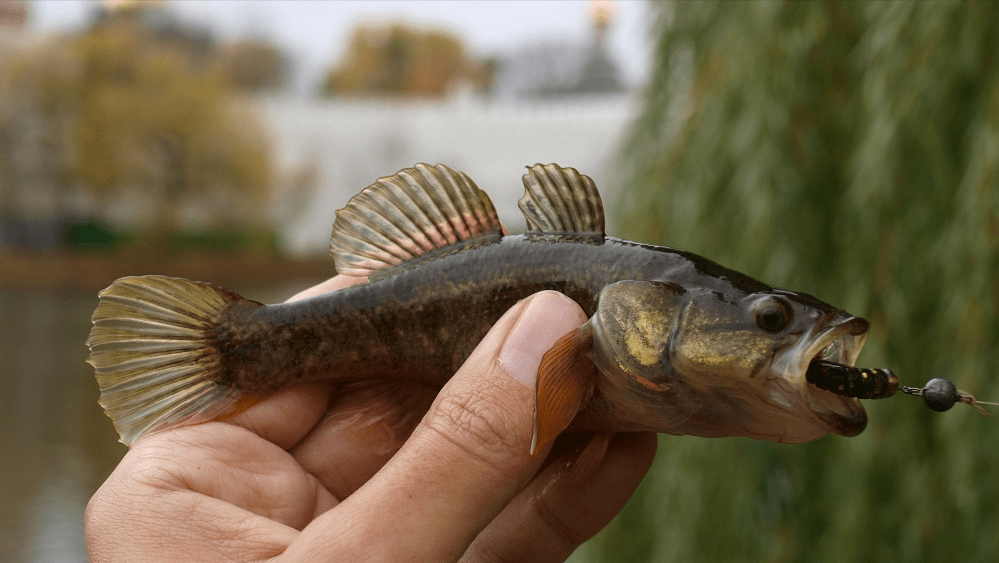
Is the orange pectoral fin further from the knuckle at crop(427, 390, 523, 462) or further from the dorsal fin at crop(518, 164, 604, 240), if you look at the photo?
the dorsal fin at crop(518, 164, 604, 240)

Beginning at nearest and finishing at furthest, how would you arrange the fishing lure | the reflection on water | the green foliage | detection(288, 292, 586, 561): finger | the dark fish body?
the fishing lure < detection(288, 292, 586, 561): finger < the dark fish body < the green foliage < the reflection on water

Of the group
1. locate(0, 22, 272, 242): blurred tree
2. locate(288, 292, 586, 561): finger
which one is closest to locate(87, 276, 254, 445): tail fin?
locate(288, 292, 586, 561): finger

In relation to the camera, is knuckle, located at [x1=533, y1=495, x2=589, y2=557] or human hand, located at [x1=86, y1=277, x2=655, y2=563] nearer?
human hand, located at [x1=86, y1=277, x2=655, y2=563]

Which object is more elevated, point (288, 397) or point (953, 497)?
point (288, 397)

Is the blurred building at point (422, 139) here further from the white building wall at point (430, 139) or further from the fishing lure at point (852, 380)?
the fishing lure at point (852, 380)

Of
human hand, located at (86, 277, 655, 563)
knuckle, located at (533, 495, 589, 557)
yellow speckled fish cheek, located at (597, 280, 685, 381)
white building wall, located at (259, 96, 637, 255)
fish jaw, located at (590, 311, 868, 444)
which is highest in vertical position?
yellow speckled fish cheek, located at (597, 280, 685, 381)

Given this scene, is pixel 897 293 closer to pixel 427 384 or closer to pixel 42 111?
pixel 427 384

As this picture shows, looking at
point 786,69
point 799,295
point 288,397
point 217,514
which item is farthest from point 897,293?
point 217,514
